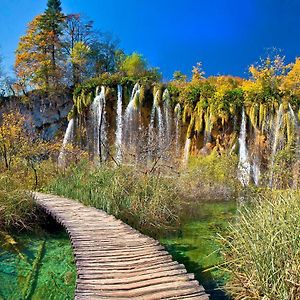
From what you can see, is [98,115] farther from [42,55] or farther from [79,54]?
[42,55]

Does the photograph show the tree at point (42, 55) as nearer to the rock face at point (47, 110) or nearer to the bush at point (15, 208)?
the rock face at point (47, 110)

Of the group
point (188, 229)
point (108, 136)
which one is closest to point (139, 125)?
point (108, 136)

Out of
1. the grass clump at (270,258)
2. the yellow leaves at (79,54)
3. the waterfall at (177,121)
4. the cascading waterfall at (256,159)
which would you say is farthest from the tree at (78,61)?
the grass clump at (270,258)

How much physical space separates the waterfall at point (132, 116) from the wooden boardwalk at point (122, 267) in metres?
11.9

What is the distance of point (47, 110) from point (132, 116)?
5489 millimetres

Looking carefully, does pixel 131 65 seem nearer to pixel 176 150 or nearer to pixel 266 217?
pixel 176 150

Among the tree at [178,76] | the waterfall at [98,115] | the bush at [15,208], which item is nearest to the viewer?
the bush at [15,208]

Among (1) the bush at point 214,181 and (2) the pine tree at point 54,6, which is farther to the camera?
(2) the pine tree at point 54,6

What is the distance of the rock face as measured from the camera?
70.7 feet

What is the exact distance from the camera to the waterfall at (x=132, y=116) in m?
18.6

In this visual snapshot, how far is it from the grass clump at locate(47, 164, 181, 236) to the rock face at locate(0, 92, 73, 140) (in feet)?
39.9

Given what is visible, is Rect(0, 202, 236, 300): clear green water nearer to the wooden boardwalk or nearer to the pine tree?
the wooden boardwalk

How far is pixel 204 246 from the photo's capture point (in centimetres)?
688

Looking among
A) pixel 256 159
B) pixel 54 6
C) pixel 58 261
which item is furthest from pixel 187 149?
pixel 54 6
